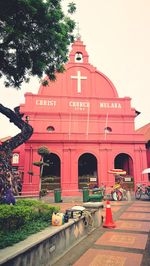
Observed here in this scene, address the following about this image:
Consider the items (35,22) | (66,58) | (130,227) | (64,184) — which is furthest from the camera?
(64,184)

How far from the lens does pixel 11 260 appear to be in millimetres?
3043

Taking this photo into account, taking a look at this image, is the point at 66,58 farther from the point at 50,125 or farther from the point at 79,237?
the point at 50,125

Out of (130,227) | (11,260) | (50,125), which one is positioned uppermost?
(50,125)

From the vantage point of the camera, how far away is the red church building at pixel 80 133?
18.9 metres

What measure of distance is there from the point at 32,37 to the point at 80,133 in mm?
12201

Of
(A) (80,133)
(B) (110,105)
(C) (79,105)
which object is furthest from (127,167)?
(C) (79,105)

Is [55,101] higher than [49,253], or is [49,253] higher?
[55,101]

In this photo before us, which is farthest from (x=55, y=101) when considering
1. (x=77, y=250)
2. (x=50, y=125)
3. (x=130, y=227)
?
(x=77, y=250)

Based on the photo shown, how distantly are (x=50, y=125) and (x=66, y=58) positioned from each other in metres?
11.3

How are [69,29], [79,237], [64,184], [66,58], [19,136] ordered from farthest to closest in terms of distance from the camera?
1. [64,184]
2. [19,136]
3. [66,58]
4. [69,29]
5. [79,237]

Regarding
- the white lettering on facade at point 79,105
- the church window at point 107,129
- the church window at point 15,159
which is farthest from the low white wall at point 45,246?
the church window at point 15,159

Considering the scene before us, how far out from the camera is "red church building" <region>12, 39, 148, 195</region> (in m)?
18.9

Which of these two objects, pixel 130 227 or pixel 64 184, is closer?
pixel 130 227

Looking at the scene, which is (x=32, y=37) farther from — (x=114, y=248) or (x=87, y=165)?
(x=87, y=165)
